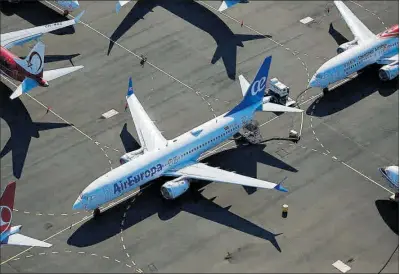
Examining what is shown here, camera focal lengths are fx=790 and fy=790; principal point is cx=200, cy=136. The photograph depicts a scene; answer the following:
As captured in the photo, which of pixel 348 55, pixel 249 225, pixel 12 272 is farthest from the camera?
pixel 348 55

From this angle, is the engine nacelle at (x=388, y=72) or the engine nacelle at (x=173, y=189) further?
the engine nacelle at (x=388, y=72)

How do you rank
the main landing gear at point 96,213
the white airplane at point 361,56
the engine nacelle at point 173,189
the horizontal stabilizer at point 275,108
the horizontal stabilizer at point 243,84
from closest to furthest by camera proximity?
the main landing gear at point 96,213 → the engine nacelle at point 173,189 → the horizontal stabilizer at point 275,108 → the horizontal stabilizer at point 243,84 → the white airplane at point 361,56

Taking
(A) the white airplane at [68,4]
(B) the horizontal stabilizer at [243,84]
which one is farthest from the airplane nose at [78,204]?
(A) the white airplane at [68,4]

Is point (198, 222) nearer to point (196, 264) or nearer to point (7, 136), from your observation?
point (196, 264)

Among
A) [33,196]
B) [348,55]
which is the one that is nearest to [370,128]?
[348,55]

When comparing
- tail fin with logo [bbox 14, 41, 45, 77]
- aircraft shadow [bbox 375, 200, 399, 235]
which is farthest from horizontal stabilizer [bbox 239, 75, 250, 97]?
tail fin with logo [bbox 14, 41, 45, 77]

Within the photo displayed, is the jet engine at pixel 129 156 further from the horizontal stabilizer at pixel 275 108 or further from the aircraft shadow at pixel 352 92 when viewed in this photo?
the aircraft shadow at pixel 352 92

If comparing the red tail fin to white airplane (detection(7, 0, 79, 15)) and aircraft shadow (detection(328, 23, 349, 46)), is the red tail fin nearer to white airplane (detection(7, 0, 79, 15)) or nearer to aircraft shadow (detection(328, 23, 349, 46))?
white airplane (detection(7, 0, 79, 15))
